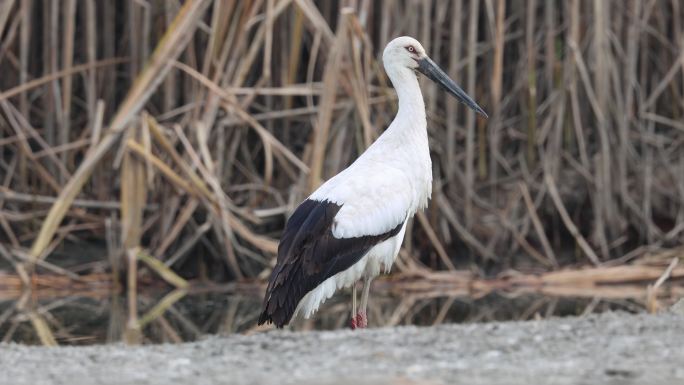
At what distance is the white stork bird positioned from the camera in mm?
7859

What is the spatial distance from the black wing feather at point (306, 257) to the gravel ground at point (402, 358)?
3.37ft

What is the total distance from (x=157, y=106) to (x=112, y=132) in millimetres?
1096

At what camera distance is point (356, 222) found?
26.6 feet

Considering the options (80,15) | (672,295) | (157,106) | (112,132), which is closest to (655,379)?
(672,295)

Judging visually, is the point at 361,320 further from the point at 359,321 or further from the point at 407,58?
the point at 407,58

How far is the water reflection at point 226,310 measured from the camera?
30.3 feet

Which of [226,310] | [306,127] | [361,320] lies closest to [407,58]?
[361,320]

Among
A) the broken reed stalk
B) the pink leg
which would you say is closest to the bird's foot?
the pink leg

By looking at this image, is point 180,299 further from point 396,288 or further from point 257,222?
point 396,288

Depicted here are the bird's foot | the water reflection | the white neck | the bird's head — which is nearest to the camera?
the bird's foot

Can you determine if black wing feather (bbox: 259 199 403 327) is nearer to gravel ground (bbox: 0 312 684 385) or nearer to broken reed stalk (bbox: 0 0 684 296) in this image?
gravel ground (bbox: 0 312 684 385)

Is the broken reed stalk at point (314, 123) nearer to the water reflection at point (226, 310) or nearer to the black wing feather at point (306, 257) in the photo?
the water reflection at point (226, 310)

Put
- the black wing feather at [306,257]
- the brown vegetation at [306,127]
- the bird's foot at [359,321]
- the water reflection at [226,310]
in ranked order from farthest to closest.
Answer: the brown vegetation at [306,127], the water reflection at [226,310], the bird's foot at [359,321], the black wing feather at [306,257]

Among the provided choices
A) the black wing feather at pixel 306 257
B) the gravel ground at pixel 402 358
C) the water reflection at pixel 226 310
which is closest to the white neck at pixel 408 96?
the black wing feather at pixel 306 257
